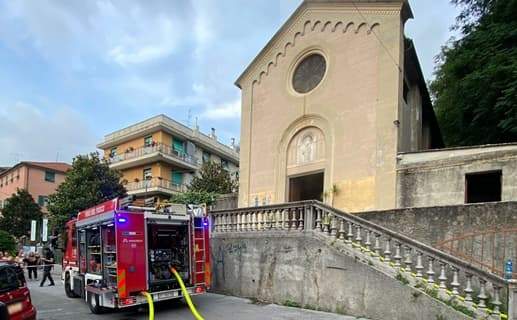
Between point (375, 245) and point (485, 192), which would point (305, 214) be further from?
point (485, 192)

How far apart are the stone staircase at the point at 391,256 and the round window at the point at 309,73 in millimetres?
6740

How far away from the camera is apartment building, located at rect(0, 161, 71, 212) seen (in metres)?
46.0

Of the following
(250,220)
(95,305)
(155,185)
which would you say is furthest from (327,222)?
(155,185)

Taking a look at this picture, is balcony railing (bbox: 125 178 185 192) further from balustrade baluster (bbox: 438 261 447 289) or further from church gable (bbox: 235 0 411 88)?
balustrade baluster (bbox: 438 261 447 289)

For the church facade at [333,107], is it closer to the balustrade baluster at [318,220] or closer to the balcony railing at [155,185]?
the balustrade baluster at [318,220]

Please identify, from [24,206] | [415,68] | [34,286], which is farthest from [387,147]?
[24,206]

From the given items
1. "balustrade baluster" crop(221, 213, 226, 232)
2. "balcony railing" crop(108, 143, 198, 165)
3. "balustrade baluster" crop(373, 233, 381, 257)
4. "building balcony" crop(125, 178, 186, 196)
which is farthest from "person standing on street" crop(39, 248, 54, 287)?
"balcony railing" crop(108, 143, 198, 165)

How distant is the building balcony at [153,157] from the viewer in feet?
116

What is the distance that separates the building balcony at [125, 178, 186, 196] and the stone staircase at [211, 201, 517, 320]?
76.4ft

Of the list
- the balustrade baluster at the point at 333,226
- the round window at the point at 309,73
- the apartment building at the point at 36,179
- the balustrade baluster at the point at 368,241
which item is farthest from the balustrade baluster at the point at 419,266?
the apartment building at the point at 36,179

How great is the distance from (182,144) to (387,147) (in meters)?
26.8

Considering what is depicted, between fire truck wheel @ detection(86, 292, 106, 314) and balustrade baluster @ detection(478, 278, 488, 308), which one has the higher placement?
balustrade baluster @ detection(478, 278, 488, 308)

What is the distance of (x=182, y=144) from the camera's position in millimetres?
38594

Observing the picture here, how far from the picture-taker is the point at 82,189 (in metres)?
26.5
